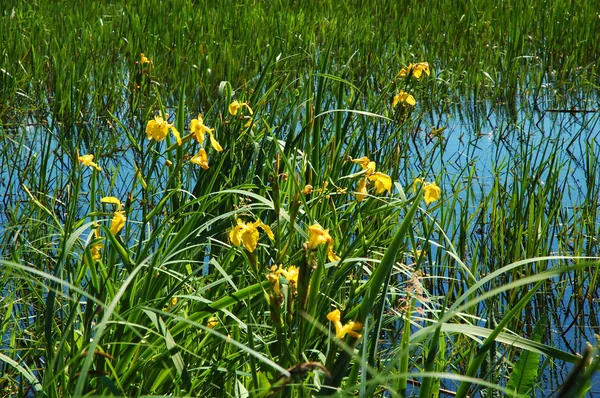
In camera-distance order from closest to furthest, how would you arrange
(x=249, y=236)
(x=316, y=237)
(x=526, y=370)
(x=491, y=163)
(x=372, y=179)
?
1. (x=316, y=237)
2. (x=249, y=236)
3. (x=526, y=370)
4. (x=372, y=179)
5. (x=491, y=163)

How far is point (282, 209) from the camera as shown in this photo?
1.82 meters

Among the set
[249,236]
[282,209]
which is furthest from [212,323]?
[249,236]

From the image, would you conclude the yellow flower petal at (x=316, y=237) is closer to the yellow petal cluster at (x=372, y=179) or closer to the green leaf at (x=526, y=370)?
the yellow petal cluster at (x=372, y=179)

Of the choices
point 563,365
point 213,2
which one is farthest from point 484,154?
point 213,2

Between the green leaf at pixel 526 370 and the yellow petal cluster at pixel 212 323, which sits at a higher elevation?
the green leaf at pixel 526 370

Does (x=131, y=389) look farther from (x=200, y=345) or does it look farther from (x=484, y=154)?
(x=484, y=154)

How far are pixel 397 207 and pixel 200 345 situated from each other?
0.71 m

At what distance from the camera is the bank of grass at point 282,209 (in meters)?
1.49

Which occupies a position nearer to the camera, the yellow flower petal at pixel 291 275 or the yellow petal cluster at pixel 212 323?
the yellow flower petal at pixel 291 275

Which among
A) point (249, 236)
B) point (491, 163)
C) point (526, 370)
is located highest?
point (249, 236)

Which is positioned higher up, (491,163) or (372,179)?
(372,179)

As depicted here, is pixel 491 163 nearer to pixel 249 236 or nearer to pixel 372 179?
pixel 372 179

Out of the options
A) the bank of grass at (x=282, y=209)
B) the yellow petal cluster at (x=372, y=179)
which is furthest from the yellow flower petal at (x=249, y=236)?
the yellow petal cluster at (x=372, y=179)

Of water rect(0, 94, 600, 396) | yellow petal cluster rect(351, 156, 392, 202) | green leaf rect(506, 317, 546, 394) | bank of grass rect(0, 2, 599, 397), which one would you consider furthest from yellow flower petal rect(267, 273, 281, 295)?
water rect(0, 94, 600, 396)
